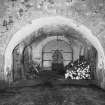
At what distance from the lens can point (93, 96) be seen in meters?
5.26

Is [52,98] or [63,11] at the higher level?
[63,11]

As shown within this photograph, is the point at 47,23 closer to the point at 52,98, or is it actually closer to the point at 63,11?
the point at 63,11

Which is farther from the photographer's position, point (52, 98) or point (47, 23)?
point (47, 23)

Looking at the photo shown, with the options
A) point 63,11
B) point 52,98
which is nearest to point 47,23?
point 63,11

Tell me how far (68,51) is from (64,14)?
23.1ft

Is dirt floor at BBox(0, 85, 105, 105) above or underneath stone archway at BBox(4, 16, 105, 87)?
underneath

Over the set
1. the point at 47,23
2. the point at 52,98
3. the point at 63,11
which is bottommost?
the point at 52,98

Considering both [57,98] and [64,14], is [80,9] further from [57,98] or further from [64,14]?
[57,98]

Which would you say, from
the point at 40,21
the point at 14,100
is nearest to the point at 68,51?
the point at 40,21

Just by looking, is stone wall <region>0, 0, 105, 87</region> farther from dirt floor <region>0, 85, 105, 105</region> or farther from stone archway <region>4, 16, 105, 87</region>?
dirt floor <region>0, 85, 105, 105</region>

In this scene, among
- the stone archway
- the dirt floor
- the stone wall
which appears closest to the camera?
the dirt floor

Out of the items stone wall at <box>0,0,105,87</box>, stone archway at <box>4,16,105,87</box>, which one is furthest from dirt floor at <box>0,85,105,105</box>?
stone wall at <box>0,0,105,87</box>

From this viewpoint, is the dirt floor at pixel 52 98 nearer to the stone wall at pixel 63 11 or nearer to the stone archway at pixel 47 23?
the stone archway at pixel 47 23

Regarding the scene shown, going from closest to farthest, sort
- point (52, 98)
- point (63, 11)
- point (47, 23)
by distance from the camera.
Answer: point (52, 98) → point (63, 11) → point (47, 23)
